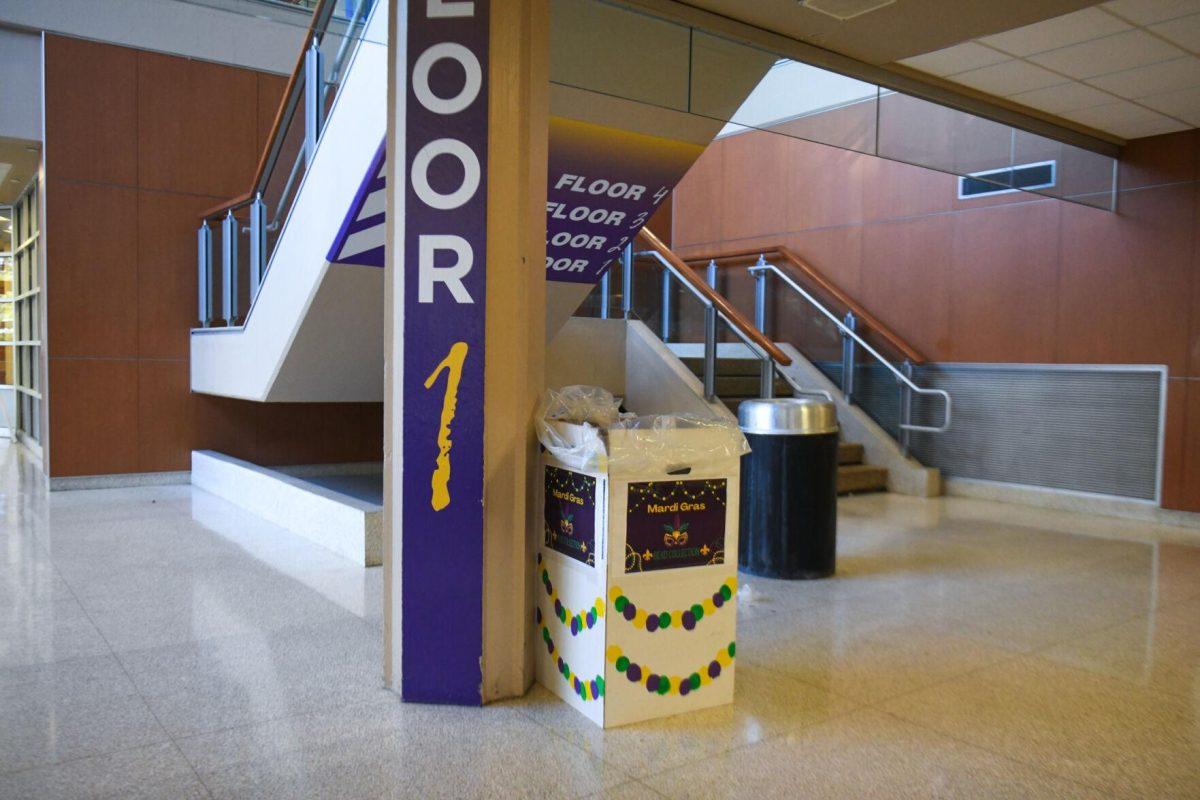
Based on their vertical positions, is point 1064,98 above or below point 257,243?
above

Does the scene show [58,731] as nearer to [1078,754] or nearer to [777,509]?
[1078,754]

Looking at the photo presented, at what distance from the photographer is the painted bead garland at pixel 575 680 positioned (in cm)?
254

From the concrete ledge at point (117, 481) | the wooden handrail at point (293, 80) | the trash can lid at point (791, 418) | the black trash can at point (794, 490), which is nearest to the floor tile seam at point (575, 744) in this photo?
the black trash can at point (794, 490)

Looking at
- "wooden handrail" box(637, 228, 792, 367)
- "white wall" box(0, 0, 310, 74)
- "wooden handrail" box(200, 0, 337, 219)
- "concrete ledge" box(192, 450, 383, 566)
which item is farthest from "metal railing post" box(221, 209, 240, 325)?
"wooden handrail" box(637, 228, 792, 367)

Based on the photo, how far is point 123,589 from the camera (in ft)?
12.9

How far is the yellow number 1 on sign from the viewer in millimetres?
2654

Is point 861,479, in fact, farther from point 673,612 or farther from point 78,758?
point 78,758

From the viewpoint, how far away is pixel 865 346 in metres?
7.34

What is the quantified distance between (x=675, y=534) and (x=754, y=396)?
479 cm

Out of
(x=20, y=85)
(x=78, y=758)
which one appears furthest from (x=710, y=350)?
(x=20, y=85)

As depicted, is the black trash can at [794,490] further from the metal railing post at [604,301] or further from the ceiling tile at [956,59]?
the metal railing post at [604,301]

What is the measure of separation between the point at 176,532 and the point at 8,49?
429 centimetres

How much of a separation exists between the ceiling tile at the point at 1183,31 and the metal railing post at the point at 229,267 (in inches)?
220

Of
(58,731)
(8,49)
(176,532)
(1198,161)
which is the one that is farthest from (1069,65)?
(8,49)
